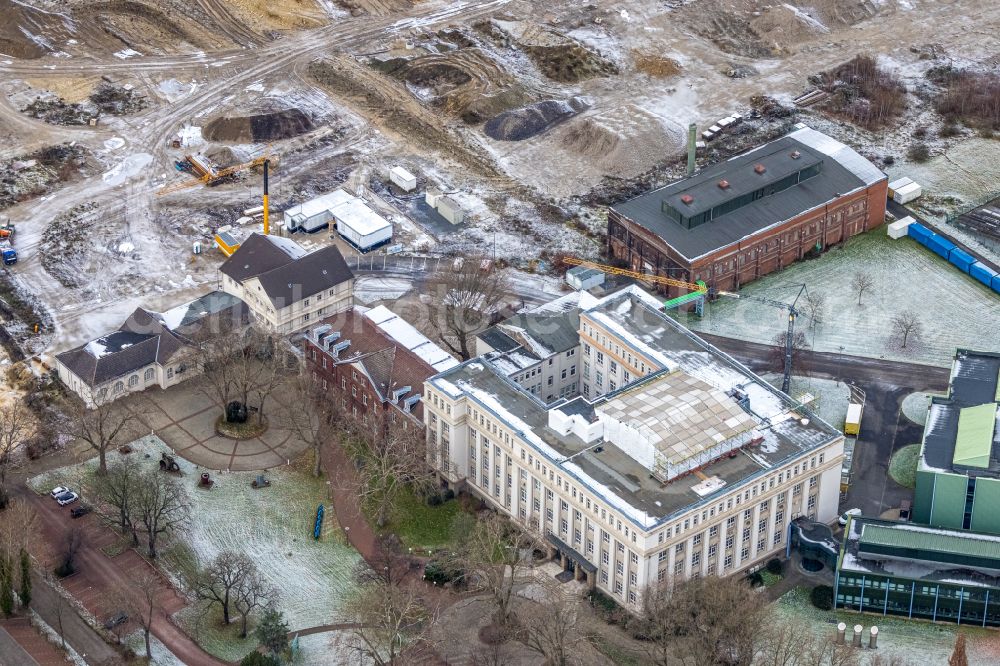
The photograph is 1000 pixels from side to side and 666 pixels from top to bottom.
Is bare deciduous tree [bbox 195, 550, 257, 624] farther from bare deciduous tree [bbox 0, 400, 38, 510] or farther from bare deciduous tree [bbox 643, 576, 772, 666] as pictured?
bare deciduous tree [bbox 643, 576, 772, 666]

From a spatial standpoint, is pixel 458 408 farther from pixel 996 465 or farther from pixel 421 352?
pixel 996 465

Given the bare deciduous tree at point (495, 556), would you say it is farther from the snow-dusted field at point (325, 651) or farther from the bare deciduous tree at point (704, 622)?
the snow-dusted field at point (325, 651)

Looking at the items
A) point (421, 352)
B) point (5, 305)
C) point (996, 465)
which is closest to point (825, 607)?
point (996, 465)

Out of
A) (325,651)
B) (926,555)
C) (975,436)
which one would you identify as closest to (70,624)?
(325,651)

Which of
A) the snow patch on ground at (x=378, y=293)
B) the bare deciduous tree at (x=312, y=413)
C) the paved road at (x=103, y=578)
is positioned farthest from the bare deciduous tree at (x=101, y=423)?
the snow patch on ground at (x=378, y=293)

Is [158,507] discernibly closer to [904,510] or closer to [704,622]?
[704,622]

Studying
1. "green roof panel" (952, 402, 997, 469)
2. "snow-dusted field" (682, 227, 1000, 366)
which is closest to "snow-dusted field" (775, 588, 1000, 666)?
"green roof panel" (952, 402, 997, 469)
